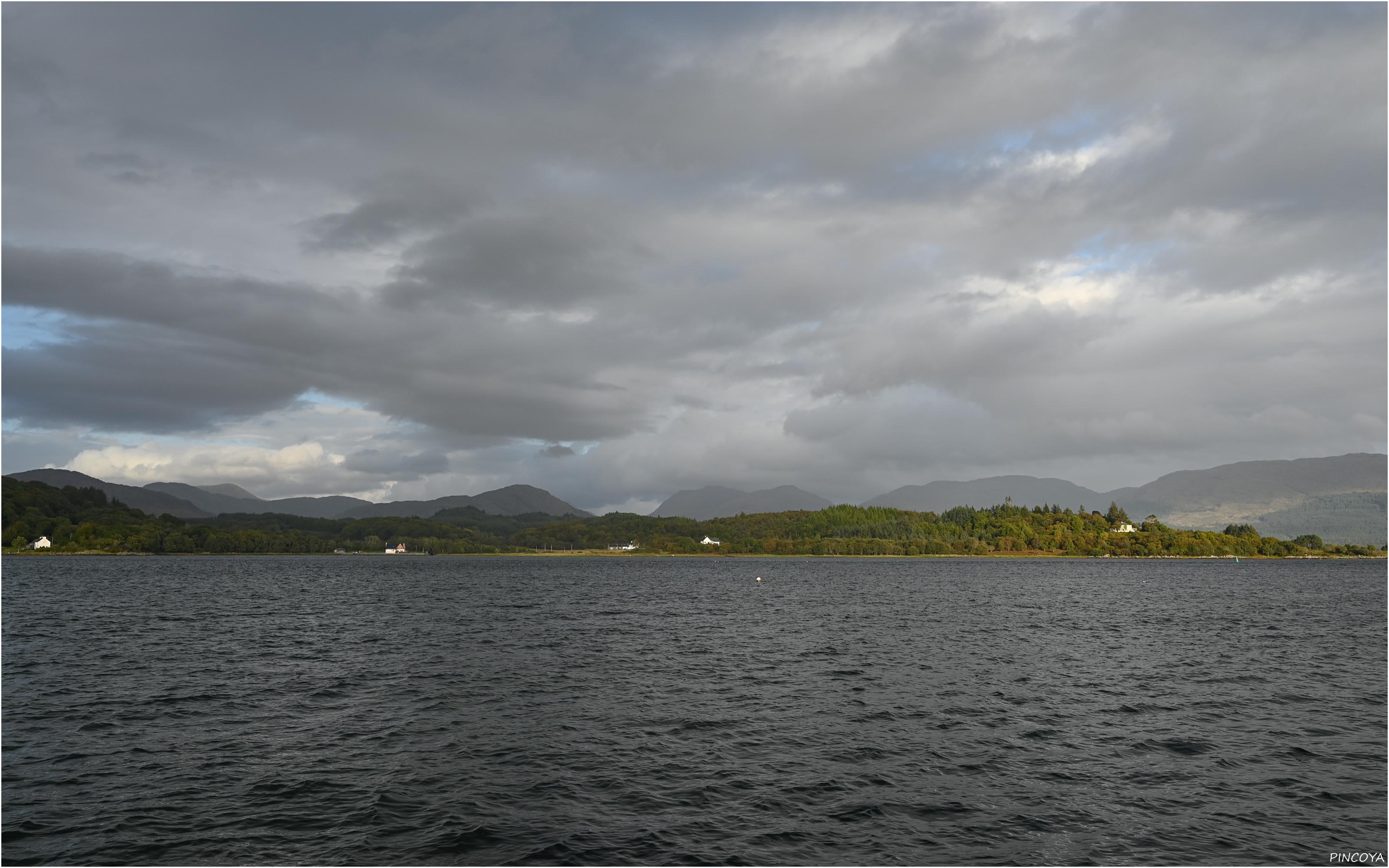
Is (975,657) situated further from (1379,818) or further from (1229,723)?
(1379,818)

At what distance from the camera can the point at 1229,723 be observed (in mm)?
40750

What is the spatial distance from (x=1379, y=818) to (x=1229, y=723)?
1384 centimetres

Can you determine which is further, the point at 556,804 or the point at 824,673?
the point at 824,673

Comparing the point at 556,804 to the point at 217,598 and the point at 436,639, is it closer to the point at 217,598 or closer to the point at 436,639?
the point at 436,639

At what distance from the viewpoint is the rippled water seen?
25141mm

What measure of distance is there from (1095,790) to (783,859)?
14506 mm

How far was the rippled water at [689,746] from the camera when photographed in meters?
25.1

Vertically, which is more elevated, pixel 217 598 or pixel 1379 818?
pixel 1379 818

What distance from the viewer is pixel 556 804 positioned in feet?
93.0

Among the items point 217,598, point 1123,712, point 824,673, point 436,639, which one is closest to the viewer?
point 1123,712

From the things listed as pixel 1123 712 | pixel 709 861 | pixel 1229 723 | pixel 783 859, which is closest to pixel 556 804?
pixel 709 861

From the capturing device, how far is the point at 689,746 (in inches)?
1406

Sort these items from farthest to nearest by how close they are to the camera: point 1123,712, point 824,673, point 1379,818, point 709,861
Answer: point 824,673, point 1123,712, point 1379,818, point 709,861

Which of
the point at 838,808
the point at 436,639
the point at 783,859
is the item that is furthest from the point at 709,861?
the point at 436,639
